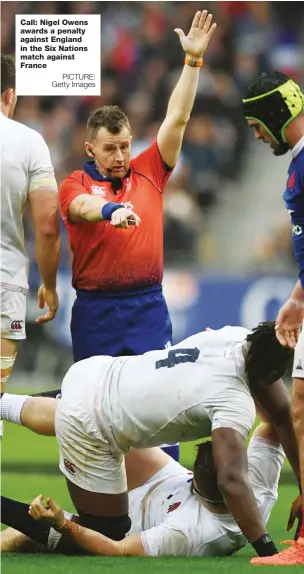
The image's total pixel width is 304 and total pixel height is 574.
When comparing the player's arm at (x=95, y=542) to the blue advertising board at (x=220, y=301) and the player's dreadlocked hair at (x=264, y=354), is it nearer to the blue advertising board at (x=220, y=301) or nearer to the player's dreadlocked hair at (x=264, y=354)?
the player's dreadlocked hair at (x=264, y=354)

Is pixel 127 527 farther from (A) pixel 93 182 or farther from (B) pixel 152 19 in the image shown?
(B) pixel 152 19

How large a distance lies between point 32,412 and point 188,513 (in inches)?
37.0

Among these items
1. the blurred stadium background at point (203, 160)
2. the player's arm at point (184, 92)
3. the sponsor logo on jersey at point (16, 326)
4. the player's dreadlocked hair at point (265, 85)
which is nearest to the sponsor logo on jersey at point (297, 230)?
the player's dreadlocked hair at point (265, 85)

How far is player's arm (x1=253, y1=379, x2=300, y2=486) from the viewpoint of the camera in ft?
16.8

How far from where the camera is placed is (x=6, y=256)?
5.95m

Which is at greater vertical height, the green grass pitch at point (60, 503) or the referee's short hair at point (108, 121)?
the referee's short hair at point (108, 121)

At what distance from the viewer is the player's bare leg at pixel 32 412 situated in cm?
538

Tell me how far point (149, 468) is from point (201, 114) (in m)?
9.27

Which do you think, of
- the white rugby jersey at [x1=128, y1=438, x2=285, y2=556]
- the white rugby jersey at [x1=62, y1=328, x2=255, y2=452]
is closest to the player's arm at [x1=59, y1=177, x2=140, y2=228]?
the white rugby jersey at [x1=62, y1=328, x2=255, y2=452]

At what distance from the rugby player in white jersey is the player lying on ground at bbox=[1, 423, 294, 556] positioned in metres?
1.14

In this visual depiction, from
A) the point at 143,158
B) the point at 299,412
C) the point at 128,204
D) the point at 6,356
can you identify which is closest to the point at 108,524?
the point at 299,412

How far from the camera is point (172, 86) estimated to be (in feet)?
45.4

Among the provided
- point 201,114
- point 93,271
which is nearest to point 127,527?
point 93,271

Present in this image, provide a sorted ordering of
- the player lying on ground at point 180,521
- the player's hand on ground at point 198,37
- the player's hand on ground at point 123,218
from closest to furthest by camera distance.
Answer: the player lying on ground at point 180,521, the player's hand on ground at point 123,218, the player's hand on ground at point 198,37
